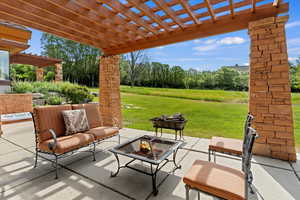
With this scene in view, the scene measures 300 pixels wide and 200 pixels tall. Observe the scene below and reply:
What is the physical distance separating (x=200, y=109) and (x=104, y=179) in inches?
290

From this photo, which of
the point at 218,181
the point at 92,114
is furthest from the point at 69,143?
the point at 218,181

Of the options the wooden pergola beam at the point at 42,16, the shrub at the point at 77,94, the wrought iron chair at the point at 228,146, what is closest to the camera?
the wrought iron chair at the point at 228,146

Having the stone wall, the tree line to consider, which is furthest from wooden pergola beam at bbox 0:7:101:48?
the tree line

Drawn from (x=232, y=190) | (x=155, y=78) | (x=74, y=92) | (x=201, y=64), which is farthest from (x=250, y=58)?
(x=155, y=78)

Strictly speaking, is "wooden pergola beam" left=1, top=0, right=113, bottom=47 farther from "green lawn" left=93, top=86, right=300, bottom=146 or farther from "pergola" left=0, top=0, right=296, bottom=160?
"green lawn" left=93, top=86, right=300, bottom=146

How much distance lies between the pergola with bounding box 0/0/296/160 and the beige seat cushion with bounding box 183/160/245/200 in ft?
5.89

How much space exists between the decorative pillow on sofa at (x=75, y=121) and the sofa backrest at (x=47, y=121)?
0.11 m

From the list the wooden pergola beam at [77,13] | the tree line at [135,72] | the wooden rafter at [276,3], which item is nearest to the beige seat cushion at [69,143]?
the wooden pergola beam at [77,13]

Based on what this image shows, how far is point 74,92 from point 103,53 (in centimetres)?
270

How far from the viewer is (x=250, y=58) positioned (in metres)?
2.81

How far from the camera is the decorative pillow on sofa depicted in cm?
275

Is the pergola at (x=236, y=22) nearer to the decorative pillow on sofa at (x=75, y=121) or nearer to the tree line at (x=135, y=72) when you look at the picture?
the decorative pillow on sofa at (x=75, y=121)

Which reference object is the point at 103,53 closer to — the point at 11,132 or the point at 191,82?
the point at 11,132

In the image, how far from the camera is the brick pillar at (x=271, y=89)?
97.9 inches
